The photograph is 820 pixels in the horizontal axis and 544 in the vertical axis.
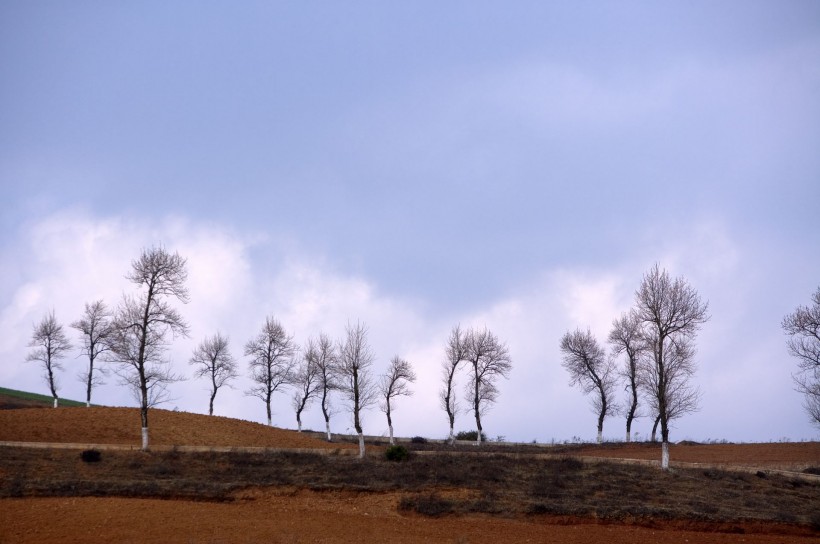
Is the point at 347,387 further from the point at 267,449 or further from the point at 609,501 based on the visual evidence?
the point at 609,501

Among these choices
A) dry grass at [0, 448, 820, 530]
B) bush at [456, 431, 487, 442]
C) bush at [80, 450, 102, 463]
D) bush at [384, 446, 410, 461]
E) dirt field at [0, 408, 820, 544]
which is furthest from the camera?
bush at [456, 431, 487, 442]

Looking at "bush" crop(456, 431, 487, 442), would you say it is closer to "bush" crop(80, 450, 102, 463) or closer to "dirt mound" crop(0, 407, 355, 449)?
"dirt mound" crop(0, 407, 355, 449)

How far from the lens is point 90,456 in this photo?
3002 cm

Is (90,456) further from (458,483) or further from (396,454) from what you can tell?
(458,483)

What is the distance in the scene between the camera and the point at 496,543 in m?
20.3

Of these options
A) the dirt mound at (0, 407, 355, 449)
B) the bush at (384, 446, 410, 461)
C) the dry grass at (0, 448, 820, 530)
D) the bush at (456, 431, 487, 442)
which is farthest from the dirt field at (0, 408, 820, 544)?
the bush at (456, 431, 487, 442)

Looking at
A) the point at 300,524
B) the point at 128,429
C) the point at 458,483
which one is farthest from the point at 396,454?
the point at 128,429

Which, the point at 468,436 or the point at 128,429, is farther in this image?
the point at 468,436

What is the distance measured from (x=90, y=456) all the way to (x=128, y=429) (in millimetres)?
10402

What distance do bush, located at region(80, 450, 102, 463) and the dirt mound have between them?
5.99 meters

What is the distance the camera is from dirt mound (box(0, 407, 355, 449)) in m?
37.2

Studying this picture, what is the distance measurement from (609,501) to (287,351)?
3775cm

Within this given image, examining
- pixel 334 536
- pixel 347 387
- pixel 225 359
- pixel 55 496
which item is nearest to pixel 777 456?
pixel 347 387

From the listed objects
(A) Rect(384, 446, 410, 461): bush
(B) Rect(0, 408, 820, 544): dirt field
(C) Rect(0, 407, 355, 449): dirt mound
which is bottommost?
(B) Rect(0, 408, 820, 544): dirt field
